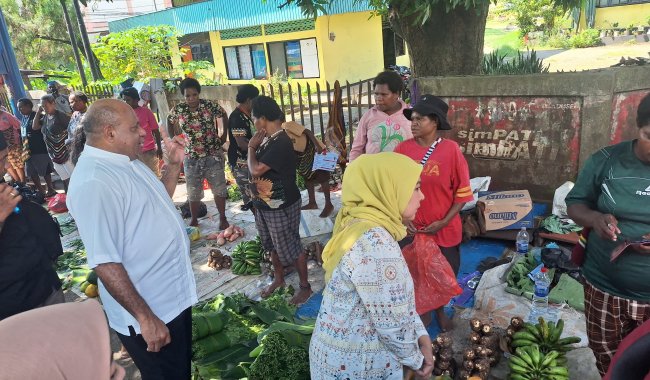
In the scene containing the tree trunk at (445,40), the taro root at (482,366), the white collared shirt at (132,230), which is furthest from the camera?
the tree trunk at (445,40)

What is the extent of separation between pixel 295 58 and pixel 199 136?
14568 mm

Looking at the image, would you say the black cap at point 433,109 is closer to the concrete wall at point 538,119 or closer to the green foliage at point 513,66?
the concrete wall at point 538,119

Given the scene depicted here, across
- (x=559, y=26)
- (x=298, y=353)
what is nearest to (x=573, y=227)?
(x=298, y=353)

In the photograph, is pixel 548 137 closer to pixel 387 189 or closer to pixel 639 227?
pixel 639 227

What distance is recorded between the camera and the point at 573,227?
4754 mm

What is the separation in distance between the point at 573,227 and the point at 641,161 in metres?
2.88

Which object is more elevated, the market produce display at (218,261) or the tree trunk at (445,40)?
the tree trunk at (445,40)

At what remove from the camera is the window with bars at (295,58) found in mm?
18703

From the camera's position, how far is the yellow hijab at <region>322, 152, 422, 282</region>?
73.7 inches

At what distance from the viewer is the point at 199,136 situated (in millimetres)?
5766

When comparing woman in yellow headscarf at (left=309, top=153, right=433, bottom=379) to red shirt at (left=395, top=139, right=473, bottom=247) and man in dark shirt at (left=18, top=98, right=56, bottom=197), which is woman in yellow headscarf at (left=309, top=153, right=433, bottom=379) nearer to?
red shirt at (left=395, top=139, right=473, bottom=247)

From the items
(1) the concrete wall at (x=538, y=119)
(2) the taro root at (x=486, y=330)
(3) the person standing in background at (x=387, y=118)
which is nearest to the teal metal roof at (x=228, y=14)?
(1) the concrete wall at (x=538, y=119)

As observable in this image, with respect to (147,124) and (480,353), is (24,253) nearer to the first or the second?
(480,353)

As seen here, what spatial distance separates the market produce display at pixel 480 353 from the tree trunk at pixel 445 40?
417 cm
